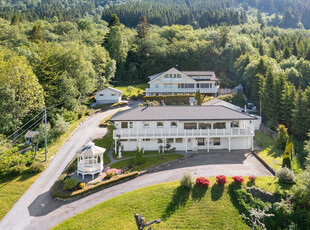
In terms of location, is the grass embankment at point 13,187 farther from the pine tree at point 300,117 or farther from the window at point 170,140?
the pine tree at point 300,117

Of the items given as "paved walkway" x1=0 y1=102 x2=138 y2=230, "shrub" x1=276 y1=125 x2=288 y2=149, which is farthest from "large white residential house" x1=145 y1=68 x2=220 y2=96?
"shrub" x1=276 y1=125 x2=288 y2=149

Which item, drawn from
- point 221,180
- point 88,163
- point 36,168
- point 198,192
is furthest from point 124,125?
point 221,180

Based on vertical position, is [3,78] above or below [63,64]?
below

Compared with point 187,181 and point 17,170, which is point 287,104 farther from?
point 17,170

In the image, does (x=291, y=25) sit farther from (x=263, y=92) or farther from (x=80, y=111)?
(x=80, y=111)

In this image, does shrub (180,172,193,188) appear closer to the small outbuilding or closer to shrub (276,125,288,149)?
shrub (276,125,288,149)

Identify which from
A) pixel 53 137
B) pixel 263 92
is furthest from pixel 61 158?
pixel 263 92
